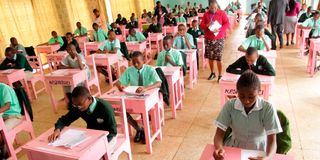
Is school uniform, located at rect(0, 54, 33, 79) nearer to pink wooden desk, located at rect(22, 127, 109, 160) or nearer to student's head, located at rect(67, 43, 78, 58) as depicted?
student's head, located at rect(67, 43, 78, 58)

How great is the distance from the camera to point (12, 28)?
7.55m

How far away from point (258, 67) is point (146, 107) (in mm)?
1596

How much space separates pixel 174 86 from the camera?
14.4ft

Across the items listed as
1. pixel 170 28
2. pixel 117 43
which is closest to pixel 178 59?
pixel 117 43

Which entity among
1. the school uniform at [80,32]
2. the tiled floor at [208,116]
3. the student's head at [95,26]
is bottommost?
the tiled floor at [208,116]

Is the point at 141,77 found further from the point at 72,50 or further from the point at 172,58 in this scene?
the point at 72,50

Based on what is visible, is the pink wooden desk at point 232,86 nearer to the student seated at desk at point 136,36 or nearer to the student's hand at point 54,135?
the student's hand at point 54,135

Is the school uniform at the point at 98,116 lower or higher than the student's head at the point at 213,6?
lower

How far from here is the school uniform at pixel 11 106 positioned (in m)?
3.38

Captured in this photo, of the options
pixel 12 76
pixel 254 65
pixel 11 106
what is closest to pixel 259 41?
pixel 254 65

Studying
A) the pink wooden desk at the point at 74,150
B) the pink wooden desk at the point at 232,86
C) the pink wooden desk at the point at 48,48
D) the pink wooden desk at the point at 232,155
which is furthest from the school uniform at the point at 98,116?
the pink wooden desk at the point at 48,48

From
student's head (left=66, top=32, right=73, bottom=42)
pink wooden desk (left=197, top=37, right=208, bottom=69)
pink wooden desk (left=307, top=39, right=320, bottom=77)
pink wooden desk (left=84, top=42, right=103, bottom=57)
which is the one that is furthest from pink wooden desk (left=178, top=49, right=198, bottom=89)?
student's head (left=66, top=32, right=73, bottom=42)

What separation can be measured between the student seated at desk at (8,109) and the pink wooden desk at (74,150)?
129 cm

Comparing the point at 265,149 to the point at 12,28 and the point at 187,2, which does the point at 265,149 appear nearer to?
the point at 12,28
